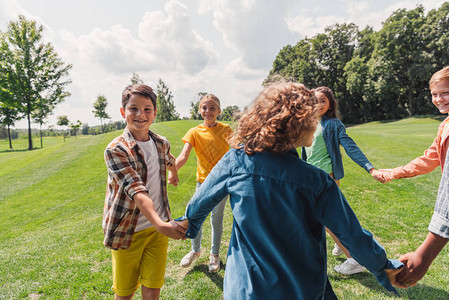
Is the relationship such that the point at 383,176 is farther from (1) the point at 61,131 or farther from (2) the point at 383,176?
(1) the point at 61,131

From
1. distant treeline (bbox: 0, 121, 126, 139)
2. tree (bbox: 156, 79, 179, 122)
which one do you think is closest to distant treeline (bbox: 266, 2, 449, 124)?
tree (bbox: 156, 79, 179, 122)

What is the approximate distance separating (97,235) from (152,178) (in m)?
3.95

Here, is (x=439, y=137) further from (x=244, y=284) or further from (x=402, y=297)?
(x=244, y=284)

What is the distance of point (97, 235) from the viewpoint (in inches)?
208

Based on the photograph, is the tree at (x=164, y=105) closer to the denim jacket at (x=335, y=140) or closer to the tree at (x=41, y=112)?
the tree at (x=41, y=112)

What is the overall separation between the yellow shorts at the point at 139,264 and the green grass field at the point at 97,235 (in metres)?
1.12

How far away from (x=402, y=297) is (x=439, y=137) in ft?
6.69

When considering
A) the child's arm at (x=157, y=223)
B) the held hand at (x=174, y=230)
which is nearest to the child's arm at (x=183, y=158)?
the child's arm at (x=157, y=223)

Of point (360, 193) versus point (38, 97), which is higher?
point (38, 97)

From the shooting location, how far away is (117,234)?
2043mm

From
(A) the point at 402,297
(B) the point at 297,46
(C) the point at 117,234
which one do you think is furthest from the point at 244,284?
(B) the point at 297,46

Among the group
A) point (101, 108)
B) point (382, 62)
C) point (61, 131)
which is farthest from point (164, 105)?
point (61, 131)

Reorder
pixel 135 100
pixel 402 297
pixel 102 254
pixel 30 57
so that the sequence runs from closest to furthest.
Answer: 1. pixel 135 100
2. pixel 402 297
3. pixel 102 254
4. pixel 30 57

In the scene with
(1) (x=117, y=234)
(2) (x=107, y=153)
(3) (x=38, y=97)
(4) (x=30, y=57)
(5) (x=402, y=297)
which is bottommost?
(5) (x=402, y=297)
